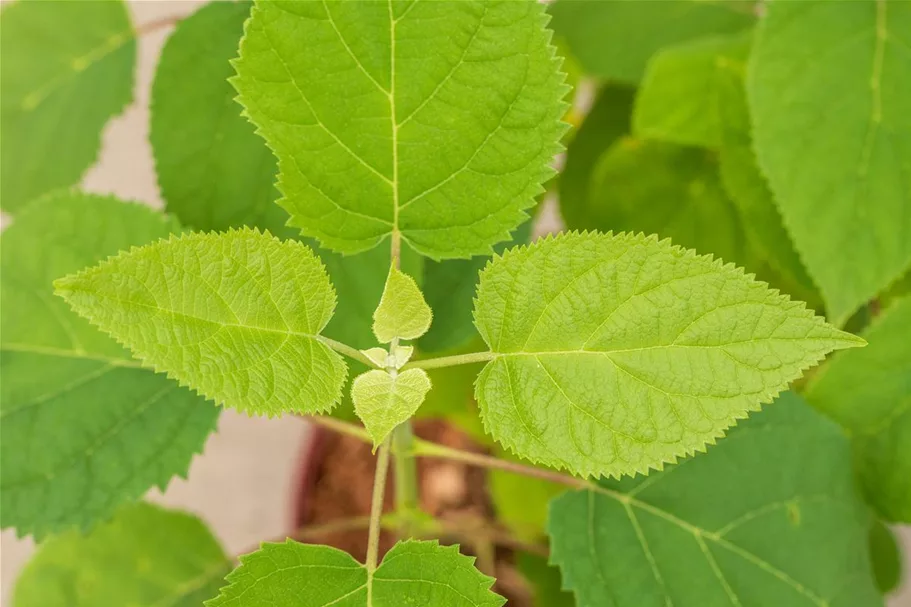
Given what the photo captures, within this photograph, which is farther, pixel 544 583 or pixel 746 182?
pixel 544 583

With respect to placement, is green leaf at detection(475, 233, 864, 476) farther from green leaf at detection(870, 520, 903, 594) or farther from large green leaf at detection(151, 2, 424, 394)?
green leaf at detection(870, 520, 903, 594)

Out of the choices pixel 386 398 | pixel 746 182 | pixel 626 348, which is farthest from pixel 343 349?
pixel 746 182

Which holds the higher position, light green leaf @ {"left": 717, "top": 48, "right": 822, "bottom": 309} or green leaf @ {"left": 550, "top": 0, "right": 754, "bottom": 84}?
green leaf @ {"left": 550, "top": 0, "right": 754, "bottom": 84}

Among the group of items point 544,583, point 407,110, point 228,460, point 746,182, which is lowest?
point 228,460

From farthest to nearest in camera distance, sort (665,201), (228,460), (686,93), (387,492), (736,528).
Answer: (228,460) < (387,492) < (665,201) < (686,93) < (736,528)

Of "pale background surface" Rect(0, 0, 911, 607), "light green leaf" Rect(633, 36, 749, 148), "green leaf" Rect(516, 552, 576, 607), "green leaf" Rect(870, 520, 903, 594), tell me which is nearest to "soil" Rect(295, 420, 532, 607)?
"green leaf" Rect(516, 552, 576, 607)

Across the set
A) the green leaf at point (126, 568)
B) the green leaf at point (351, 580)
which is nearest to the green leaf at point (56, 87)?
the green leaf at point (126, 568)

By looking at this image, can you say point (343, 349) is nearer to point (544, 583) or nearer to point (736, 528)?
point (736, 528)
